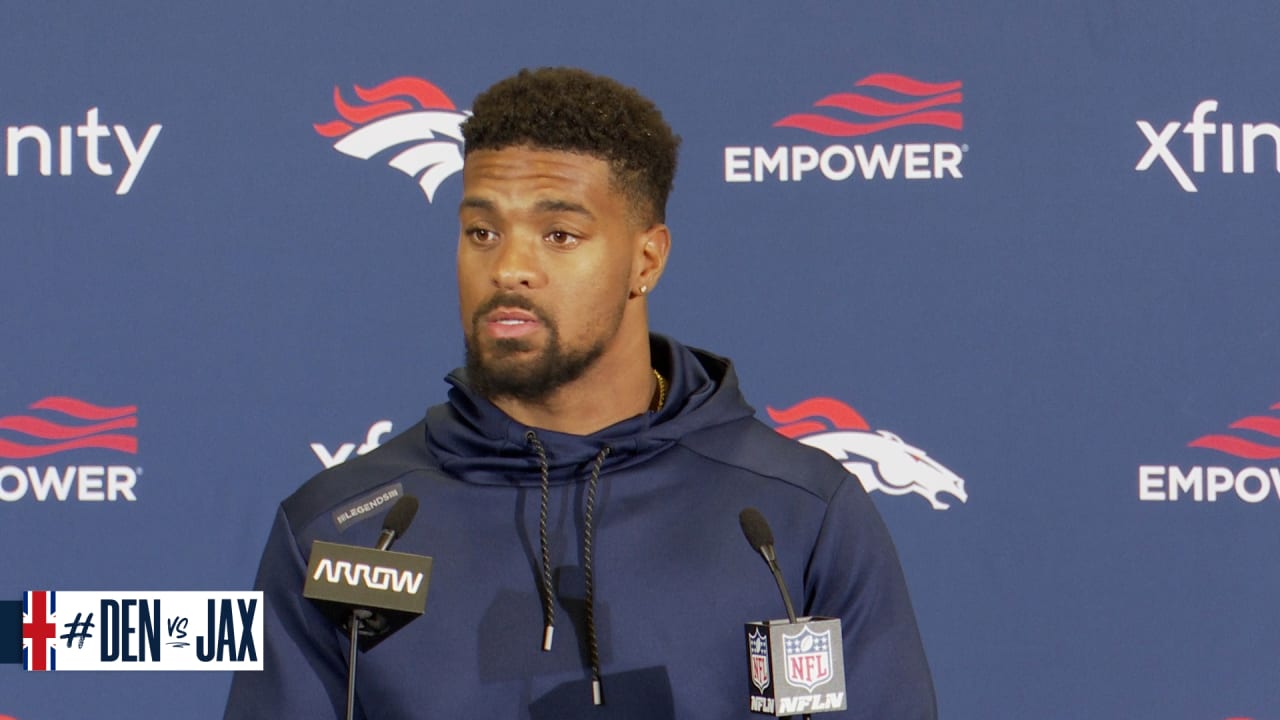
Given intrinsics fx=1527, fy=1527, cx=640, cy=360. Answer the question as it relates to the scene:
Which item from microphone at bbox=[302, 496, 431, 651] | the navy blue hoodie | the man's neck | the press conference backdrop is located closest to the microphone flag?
microphone at bbox=[302, 496, 431, 651]

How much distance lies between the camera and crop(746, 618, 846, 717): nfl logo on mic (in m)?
1.15

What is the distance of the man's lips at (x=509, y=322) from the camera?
4.87 feet

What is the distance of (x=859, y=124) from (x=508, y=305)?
99 centimetres

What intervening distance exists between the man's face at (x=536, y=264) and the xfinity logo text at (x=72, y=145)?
41.1 inches

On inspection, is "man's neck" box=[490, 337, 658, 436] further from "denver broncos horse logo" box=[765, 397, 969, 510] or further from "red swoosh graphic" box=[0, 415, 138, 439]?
"red swoosh graphic" box=[0, 415, 138, 439]

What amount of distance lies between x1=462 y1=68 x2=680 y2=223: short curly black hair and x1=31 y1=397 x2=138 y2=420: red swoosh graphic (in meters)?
1.04

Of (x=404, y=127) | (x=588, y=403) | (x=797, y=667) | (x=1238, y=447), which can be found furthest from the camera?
(x=404, y=127)

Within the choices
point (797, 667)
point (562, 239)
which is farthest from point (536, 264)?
point (797, 667)

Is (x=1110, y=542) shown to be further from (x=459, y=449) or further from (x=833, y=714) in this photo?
(x=459, y=449)

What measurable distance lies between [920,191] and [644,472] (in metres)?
0.92

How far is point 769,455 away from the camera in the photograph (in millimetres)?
1586

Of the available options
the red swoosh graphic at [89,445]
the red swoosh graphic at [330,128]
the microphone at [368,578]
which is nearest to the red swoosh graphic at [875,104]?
the red swoosh graphic at [330,128]

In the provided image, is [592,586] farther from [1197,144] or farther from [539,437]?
[1197,144]

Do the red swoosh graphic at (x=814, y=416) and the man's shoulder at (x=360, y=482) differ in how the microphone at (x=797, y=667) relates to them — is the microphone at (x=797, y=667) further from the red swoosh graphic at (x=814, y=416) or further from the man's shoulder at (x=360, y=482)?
the red swoosh graphic at (x=814, y=416)
